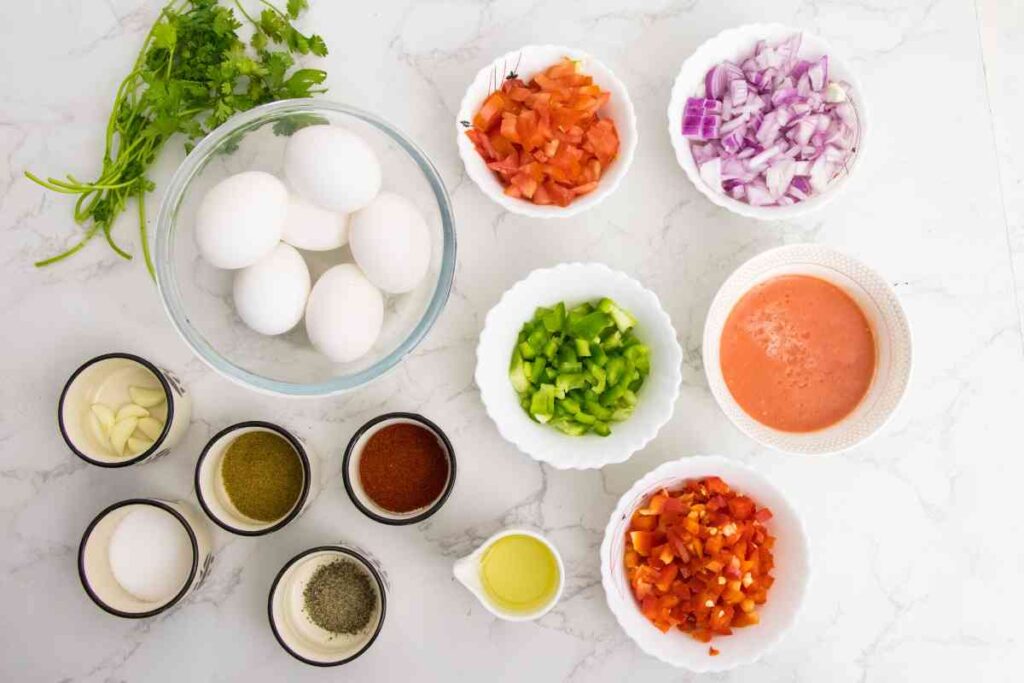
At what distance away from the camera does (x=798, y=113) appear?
141 cm

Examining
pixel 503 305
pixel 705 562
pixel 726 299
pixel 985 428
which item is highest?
pixel 503 305

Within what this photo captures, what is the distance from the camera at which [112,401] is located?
1.39 m

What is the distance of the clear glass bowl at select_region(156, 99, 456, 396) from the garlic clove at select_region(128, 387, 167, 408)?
229 mm

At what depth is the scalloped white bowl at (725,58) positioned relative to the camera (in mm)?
1405

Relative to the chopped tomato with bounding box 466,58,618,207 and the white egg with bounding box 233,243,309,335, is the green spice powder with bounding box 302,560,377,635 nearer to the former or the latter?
the white egg with bounding box 233,243,309,335

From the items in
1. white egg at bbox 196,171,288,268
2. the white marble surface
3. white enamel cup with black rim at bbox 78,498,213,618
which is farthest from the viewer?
the white marble surface

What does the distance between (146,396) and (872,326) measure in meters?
1.33

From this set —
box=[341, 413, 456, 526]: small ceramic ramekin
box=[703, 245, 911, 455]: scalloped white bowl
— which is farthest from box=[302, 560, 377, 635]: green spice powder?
box=[703, 245, 911, 455]: scalloped white bowl

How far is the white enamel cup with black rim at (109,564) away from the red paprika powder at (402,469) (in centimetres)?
32

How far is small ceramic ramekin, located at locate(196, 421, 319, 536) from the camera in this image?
1.33 metres

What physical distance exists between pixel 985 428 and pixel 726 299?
0.61 m

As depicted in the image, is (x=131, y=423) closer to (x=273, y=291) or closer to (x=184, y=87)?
(x=273, y=291)

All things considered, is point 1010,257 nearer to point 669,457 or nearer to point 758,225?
point 758,225

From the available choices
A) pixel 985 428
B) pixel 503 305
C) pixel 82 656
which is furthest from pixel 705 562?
pixel 82 656
